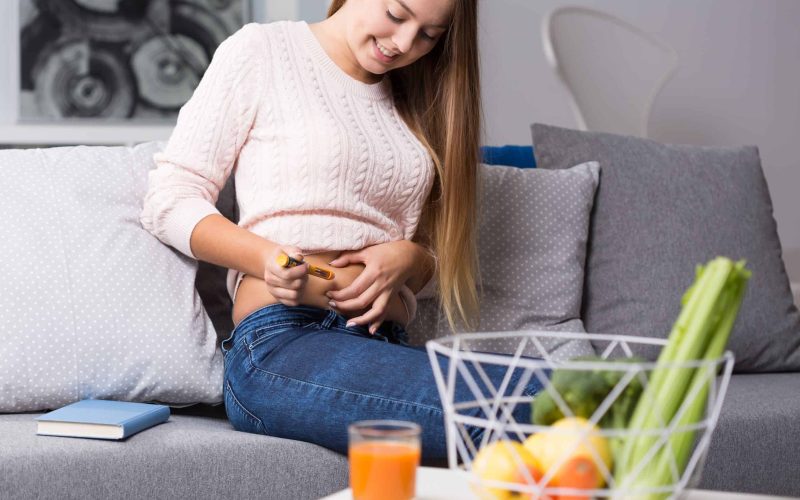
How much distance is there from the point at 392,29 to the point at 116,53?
2003 millimetres

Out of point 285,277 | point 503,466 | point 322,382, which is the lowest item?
point 322,382

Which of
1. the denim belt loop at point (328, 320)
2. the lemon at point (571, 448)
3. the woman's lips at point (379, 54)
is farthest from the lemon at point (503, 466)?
the woman's lips at point (379, 54)

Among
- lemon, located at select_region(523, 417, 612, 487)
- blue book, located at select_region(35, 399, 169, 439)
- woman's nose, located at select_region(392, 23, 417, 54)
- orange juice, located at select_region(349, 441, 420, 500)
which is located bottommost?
blue book, located at select_region(35, 399, 169, 439)

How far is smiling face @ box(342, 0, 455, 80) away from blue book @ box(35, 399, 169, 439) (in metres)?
0.69

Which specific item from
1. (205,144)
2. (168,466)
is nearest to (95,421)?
(168,466)

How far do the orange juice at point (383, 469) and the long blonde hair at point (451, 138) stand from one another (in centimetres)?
96

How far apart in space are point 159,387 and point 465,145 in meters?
0.68

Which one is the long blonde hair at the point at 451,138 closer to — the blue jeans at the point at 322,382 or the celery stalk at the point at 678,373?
the blue jeans at the point at 322,382

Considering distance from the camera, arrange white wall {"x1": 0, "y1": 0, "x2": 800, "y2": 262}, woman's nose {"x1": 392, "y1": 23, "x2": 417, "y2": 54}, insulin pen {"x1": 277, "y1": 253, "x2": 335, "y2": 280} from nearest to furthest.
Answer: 1. insulin pen {"x1": 277, "y1": 253, "x2": 335, "y2": 280}
2. woman's nose {"x1": 392, "y1": 23, "x2": 417, "y2": 54}
3. white wall {"x1": 0, "y1": 0, "x2": 800, "y2": 262}

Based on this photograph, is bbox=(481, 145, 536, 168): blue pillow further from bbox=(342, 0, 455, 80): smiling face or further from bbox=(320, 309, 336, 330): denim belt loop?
bbox=(320, 309, 336, 330): denim belt loop

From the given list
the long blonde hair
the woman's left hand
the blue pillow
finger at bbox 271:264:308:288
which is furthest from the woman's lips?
the blue pillow

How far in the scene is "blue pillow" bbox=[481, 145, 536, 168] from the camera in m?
2.22

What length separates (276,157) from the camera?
159 cm

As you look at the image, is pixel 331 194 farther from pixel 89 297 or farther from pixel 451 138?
pixel 89 297
